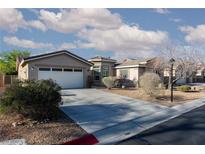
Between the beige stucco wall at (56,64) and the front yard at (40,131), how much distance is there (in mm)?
11971

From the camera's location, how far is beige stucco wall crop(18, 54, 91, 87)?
20672 mm

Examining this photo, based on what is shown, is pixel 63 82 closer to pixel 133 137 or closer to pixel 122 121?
pixel 122 121

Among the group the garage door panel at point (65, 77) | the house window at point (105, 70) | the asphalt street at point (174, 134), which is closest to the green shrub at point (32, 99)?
the asphalt street at point (174, 134)

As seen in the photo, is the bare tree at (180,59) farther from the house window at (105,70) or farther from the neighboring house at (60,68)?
the neighboring house at (60,68)

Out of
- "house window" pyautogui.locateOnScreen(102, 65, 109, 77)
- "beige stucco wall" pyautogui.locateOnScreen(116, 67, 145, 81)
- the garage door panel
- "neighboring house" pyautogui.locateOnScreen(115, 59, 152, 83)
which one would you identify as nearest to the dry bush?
the garage door panel

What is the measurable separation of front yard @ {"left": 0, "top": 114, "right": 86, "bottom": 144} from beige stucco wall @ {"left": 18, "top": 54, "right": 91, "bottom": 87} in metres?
12.0

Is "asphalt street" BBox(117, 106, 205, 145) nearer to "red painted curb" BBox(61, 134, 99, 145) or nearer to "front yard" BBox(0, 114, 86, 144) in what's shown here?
"red painted curb" BBox(61, 134, 99, 145)

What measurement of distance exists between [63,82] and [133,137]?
16064mm

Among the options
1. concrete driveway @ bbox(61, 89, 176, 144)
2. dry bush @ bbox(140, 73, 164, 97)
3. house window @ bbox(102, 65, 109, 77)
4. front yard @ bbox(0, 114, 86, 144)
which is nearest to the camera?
front yard @ bbox(0, 114, 86, 144)

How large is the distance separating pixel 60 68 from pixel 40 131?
15504 mm

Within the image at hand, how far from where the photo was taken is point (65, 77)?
22375 millimetres

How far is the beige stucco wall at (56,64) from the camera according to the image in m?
20.7
